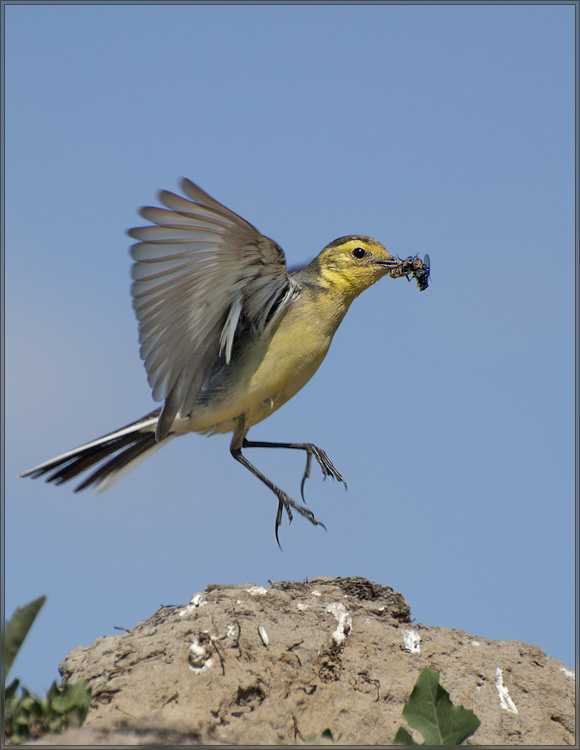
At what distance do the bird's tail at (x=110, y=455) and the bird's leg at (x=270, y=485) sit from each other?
712mm

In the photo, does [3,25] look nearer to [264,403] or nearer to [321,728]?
[264,403]

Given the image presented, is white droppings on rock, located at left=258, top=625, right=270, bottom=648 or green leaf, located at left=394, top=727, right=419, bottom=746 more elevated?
white droppings on rock, located at left=258, top=625, right=270, bottom=648

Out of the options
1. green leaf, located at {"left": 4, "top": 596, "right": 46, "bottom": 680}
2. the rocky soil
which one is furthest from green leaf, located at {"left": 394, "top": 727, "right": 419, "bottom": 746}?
green leaf, located at {"left": 4, "top": 596, "right": 46, "bottom": 680}

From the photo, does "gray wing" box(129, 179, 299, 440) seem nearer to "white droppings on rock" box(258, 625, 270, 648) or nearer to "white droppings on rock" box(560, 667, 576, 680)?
"white droppings on rock" box(258, 625, 270, 648)

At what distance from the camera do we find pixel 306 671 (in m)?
6.42

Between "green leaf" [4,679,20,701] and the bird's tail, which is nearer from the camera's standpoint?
"green leaf" [4,679,20,701]

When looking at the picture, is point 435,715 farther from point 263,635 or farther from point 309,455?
point 309,455

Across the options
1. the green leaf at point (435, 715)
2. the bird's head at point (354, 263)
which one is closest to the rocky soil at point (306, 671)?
the green leaf at point (435, 715)

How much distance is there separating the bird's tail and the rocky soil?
2.09 meters

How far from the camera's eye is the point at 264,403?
8.58 metres

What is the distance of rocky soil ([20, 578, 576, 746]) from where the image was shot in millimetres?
5984

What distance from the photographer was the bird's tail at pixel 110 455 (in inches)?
338

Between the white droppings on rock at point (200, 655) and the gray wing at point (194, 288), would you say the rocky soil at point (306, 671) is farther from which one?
the gray wing at point (194, 288)

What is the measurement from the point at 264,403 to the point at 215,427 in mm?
687
